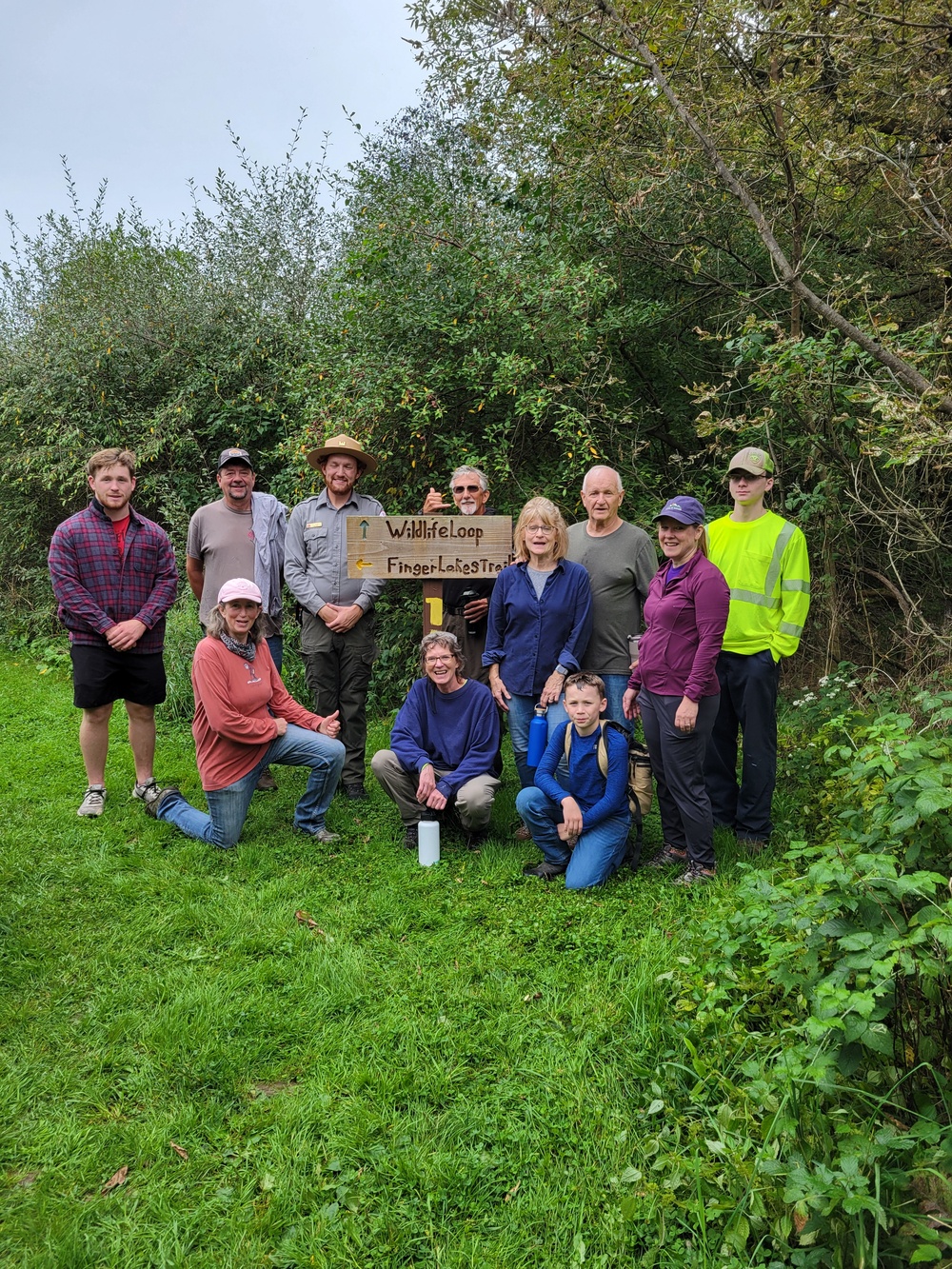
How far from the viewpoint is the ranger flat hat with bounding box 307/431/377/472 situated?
5.43m

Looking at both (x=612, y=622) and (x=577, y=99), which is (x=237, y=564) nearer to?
(x=612, y=622)

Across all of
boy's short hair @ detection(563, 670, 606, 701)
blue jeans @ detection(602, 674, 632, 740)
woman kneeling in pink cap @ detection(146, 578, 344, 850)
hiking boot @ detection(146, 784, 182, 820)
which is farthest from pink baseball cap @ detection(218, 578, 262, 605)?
blue jeans @ detection(602, 674, 632, 740)

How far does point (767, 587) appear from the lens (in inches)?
173

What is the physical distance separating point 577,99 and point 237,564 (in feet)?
13.8

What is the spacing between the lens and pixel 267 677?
498 cm

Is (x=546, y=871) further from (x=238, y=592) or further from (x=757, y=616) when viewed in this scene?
(x=238, y=592)

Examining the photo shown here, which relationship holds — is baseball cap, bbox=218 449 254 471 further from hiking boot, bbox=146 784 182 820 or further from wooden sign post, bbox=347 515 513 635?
hiking boot, bbox=146 784 182 820

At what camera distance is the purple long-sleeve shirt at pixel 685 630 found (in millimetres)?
4016

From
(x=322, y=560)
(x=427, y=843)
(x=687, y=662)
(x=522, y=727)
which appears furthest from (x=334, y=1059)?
(x=322, y=560)

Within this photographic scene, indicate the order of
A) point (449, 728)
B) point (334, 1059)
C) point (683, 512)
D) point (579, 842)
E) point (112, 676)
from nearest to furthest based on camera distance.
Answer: point (334, 1059) → point (683, 512) → point (579, 842) → point (449, 728) → point (112, 676)

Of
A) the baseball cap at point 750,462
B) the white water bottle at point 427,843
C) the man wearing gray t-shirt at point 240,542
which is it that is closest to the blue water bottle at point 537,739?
the white water bottle at point 427,843

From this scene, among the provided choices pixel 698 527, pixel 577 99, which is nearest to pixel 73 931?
pixel 698 527

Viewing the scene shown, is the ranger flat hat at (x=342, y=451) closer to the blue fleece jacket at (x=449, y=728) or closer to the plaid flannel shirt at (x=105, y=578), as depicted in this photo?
the plaid flannel shirt at (x=105, y=578)

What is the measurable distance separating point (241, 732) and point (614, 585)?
7.49 ft
